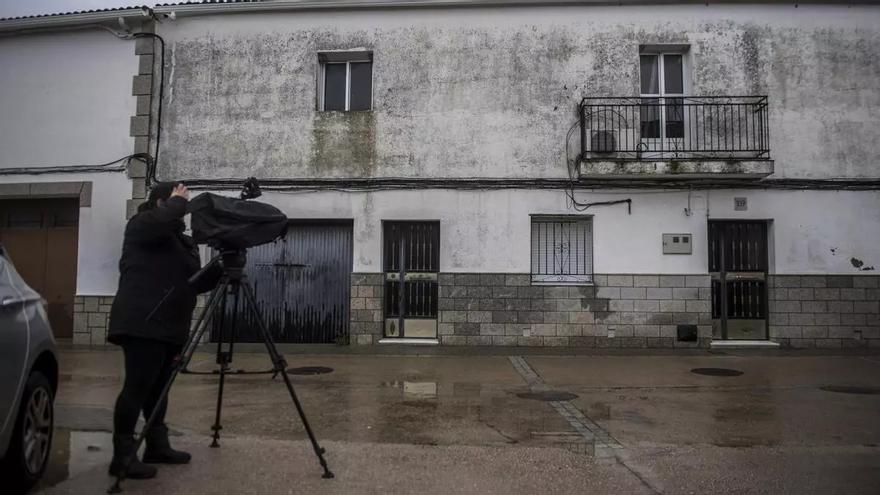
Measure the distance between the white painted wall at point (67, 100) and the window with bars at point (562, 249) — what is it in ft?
23.7

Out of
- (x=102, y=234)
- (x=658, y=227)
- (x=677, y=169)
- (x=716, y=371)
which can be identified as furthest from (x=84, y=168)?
(x=716, y=371)

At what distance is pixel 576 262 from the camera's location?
10344 millimetres

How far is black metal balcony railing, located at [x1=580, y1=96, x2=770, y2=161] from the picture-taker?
10.1 metres

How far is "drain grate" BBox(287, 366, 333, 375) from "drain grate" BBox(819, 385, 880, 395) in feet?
19.7

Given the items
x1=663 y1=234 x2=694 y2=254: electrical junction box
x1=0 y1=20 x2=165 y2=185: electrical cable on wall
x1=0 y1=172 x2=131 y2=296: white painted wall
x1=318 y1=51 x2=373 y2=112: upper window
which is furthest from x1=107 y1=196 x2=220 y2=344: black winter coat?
x1=663 y1=234 x2=694 y2=254: electrical junction box

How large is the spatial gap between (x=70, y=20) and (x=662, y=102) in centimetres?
1030

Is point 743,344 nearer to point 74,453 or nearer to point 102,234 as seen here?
point 74,453

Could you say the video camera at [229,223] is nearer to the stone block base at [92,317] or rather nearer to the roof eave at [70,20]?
the stone block base at [92,317]

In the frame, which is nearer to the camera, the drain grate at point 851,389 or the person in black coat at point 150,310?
the person in black coat at point 150,310

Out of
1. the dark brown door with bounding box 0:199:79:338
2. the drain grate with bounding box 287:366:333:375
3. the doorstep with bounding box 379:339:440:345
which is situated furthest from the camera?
the dark brown door with bounding box 0:199:79:338

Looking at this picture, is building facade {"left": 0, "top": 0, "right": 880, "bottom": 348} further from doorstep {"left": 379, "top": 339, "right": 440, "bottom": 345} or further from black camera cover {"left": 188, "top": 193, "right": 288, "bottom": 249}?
black camera cover {"left": 188, "top": 193, "right": 288, "bottom": 249}

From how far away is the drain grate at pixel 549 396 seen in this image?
6.44 m

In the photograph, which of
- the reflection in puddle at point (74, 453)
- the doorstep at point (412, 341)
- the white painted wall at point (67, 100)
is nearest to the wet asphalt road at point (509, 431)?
the reflection in puddle at point (74, 453)

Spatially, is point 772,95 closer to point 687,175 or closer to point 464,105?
point 687,175
